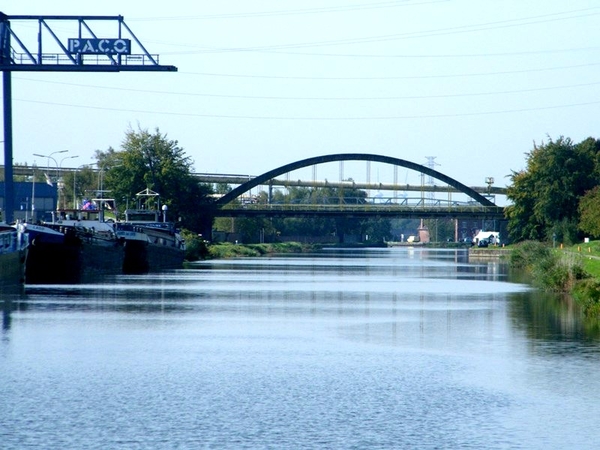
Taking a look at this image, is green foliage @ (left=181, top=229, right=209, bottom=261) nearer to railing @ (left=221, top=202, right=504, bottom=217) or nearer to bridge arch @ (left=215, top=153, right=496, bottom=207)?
railing @ (left=221, top=202, right=504, bottom=217)

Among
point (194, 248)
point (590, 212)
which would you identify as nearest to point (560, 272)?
point (590, 212)

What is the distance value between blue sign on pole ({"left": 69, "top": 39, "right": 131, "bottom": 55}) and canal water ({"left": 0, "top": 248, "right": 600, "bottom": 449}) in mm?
16609

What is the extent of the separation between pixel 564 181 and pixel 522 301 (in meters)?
60.5

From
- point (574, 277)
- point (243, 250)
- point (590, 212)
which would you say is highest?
point (590, 212)

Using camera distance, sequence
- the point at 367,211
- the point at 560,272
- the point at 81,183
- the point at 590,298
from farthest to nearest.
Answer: the point at 367,211 → the point at 81,183 → the point at 560,272 → the point at 590,298

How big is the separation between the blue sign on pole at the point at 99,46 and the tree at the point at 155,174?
190 ft

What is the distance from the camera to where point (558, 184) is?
10481 centimetres

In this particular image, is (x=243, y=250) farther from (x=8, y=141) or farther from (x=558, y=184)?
(x=8, y=141)

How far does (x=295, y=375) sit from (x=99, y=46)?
1418 inches

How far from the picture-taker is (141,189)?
116 m

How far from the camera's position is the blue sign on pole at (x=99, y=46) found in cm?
5572

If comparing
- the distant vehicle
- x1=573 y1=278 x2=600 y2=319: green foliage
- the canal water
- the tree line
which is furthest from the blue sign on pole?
the distant vehicle

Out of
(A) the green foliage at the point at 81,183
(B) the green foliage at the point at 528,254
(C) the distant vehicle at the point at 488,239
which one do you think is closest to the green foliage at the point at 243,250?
(A) the green foliage at the point at 81,183

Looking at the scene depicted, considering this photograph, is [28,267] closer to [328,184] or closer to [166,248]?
[166,248]
